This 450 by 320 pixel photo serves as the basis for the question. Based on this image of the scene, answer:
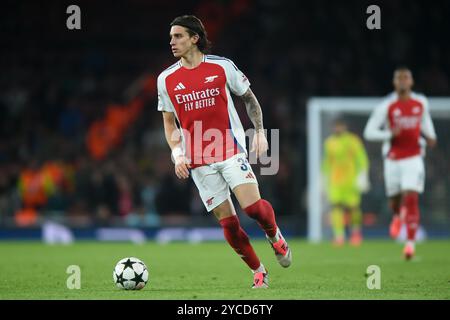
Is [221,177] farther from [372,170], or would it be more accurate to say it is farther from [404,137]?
[372,170]

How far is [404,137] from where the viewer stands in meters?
13.1

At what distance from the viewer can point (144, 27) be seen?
25.6 meters

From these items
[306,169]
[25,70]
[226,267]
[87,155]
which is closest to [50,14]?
[25,70]

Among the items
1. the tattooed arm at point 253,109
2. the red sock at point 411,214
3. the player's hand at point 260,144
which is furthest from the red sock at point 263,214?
the red sock at point 411,214

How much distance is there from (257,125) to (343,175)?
9.61m

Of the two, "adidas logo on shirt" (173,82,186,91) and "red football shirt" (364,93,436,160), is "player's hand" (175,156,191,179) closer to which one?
"adidas logo on shirt" (173,82,186,91)

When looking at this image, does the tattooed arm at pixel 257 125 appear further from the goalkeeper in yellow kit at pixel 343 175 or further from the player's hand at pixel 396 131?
the goalkeeper in yellow kit at pixel 343 175

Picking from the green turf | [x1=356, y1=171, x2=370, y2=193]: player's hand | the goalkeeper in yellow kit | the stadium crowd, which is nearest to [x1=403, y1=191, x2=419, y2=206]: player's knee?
the green turf

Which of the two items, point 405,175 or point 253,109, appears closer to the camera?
point 253,109

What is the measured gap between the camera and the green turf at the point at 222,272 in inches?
316

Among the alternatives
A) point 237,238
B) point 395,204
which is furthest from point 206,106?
point 395,204

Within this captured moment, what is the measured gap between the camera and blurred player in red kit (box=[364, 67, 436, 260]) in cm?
1283

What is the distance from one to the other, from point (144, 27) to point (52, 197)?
6.59 m

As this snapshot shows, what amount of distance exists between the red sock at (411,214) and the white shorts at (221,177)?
4552mm
